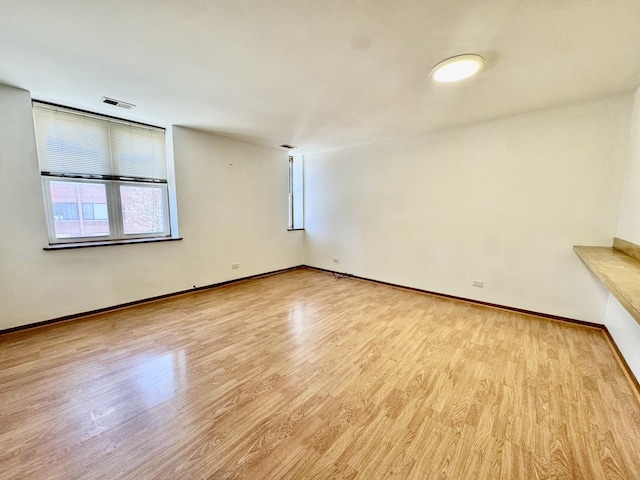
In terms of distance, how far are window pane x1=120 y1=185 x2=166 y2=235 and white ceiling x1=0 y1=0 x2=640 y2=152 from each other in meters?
1.05

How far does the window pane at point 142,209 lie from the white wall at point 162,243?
0.99 ft

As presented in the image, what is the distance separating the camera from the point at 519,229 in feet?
10.4

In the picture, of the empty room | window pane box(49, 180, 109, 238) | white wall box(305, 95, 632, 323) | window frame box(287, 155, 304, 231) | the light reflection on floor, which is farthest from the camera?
window frame box(287, 155, 304, 231)

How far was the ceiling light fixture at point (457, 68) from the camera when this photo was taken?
1.93 meters

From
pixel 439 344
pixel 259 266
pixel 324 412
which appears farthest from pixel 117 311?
pixel 439 344

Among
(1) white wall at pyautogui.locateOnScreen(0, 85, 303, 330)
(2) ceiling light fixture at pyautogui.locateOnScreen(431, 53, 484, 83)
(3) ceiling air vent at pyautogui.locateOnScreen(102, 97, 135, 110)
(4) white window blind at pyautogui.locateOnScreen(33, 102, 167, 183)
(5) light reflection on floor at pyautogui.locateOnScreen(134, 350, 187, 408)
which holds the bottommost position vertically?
(5) light reflection on floor at pyautogui.locateOnScreen(134, 350, 187, 408)

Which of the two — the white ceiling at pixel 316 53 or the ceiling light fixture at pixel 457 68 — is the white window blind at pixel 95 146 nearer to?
the white ceiling at pixel 316 53

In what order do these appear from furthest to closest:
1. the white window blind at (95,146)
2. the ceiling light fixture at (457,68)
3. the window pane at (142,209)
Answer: the window pane at (142,209) < the white window blind at (95,146) < the ceiling light fixture at (457,68)

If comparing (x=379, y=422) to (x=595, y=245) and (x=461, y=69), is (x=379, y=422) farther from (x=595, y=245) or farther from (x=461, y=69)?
(x=595, y=245)

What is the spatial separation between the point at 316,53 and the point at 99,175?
10.3 feet

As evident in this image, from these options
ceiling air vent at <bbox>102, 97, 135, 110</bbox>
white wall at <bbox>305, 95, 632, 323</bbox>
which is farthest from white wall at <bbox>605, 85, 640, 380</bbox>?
ceiling air vent at <bbox>102, 97, 135, 110</bbox>

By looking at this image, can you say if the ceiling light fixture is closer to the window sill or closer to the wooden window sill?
the wooden window sill

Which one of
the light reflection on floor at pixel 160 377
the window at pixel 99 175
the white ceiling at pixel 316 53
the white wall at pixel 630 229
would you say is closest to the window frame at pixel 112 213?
the window at pixel 99 175

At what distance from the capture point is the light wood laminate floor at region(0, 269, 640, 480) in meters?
1.31
